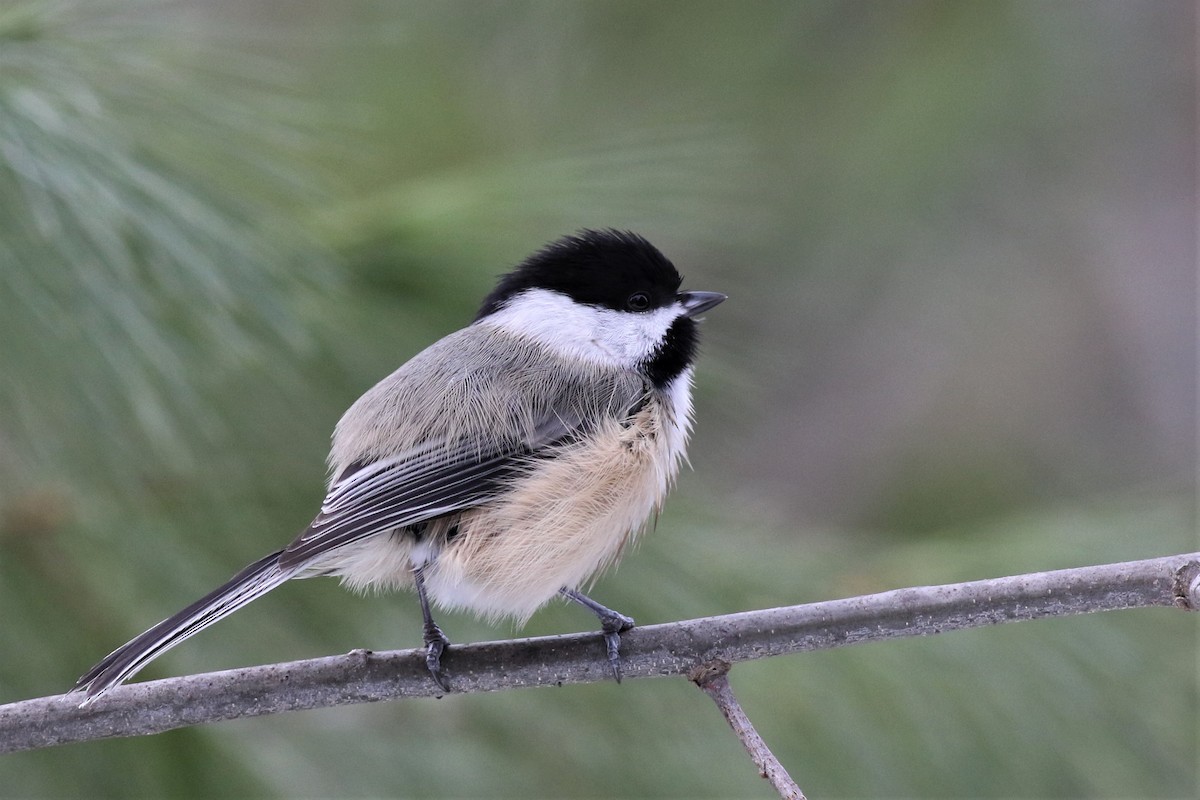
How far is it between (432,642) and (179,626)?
24 centimetres

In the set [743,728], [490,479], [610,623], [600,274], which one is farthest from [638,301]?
[743,728]

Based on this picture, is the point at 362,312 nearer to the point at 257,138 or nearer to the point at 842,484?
the point at 257,138

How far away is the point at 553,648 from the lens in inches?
45.5

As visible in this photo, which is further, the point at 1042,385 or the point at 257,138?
the point at 1042,385

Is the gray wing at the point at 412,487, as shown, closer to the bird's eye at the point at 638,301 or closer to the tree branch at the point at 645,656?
the tree branch at the point at 645,656

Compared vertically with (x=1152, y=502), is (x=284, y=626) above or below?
above

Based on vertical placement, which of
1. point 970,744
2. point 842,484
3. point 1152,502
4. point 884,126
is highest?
point 884,126

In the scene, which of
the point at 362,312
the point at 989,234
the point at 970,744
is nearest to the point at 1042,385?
the point at 989,234

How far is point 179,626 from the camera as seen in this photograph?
106 cm

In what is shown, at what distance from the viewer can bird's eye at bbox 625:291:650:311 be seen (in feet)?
5.20

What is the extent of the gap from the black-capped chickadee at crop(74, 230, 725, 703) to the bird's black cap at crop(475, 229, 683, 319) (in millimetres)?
84

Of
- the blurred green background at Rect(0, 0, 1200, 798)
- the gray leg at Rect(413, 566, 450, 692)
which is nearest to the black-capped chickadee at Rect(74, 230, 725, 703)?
the gray leg at Rect(413, 566, 450, 692)

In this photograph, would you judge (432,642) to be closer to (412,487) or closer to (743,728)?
(412,487)

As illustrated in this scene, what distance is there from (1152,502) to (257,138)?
1287 millimetres
